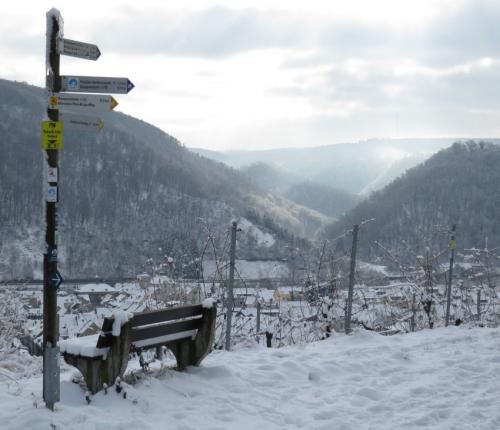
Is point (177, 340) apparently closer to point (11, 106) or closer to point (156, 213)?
point (156, 213)

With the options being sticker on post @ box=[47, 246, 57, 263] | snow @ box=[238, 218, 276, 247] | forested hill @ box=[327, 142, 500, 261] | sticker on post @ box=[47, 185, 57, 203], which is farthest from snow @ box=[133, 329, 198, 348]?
snow @ box=[238, 218, 276, 247]

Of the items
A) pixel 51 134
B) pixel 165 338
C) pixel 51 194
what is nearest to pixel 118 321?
pixel 165 338

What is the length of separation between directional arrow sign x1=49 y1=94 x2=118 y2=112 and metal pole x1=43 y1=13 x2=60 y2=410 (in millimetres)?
64

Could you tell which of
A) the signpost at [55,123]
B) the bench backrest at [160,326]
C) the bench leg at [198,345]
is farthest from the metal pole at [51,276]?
the bench leg at [198,345]

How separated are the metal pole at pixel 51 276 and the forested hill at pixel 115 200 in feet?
310

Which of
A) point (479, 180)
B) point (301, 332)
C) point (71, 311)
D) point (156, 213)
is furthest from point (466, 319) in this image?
point (479, 180)

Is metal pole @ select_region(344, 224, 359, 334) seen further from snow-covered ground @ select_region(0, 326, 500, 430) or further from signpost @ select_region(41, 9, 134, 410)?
signpost @ select_region(41, 9, 134, 410)

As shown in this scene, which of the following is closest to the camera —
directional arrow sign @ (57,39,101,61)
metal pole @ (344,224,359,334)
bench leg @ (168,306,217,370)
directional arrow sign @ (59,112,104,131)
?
directional arrow sign @ (57,39,101,61)

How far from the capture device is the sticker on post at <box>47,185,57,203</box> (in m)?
4.67

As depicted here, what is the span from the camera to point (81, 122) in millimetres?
4828

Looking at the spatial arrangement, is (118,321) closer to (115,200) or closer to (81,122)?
(81,122)

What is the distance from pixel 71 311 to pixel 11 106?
16373cm

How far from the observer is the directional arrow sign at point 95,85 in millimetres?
4711

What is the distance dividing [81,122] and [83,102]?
6.7 inches
